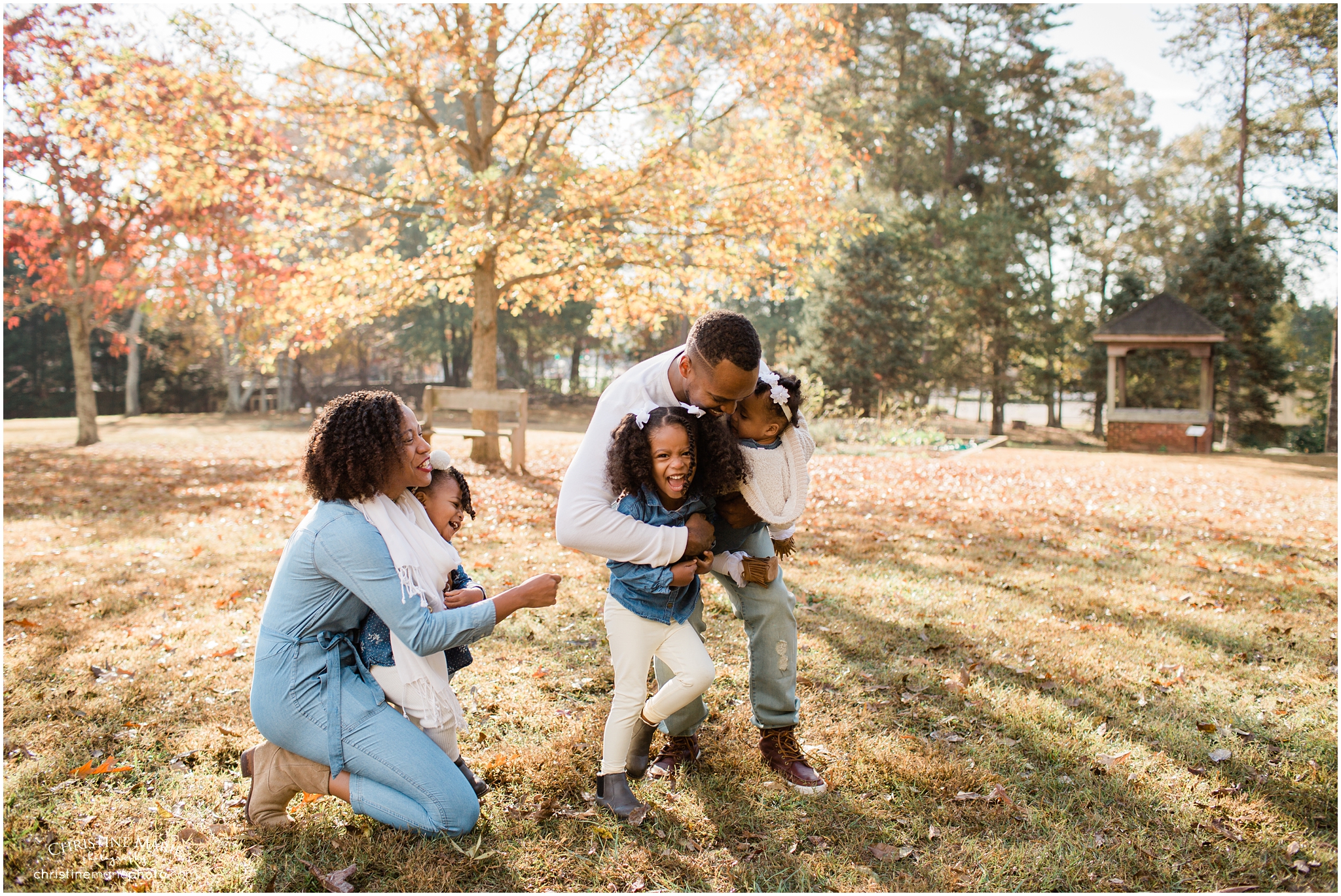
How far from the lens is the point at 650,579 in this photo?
280 cm

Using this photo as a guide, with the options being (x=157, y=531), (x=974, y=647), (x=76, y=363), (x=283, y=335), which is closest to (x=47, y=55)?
(x=76, y=363)

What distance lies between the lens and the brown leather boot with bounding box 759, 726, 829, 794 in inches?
120

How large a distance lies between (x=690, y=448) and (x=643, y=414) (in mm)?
199

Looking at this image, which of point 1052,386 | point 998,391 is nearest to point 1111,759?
point 998,391

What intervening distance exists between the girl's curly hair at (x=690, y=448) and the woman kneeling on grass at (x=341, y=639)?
17.4 inches

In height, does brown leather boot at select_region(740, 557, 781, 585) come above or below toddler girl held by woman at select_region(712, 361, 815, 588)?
below

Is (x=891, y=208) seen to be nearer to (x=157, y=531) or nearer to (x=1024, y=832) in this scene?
(x=157, y=531)

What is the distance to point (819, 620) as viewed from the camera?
4.91 m

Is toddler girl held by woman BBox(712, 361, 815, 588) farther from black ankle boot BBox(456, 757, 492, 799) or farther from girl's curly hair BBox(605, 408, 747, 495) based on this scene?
black ankle boot BBox(456, 757, 492, 799)

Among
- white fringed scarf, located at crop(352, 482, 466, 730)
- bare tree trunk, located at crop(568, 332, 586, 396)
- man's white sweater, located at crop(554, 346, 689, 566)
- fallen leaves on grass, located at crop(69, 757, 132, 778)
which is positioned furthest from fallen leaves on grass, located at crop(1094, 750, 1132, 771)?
bare tree trunk, located at crop(568, 332, 586, 396)

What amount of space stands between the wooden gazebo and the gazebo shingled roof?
15 millimetres

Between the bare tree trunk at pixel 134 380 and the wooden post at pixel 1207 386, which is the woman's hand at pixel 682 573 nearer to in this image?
the wooden post at pixel 1207 386

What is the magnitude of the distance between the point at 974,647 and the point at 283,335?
32.8 ft

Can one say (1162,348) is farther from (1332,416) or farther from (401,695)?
(401,695)
